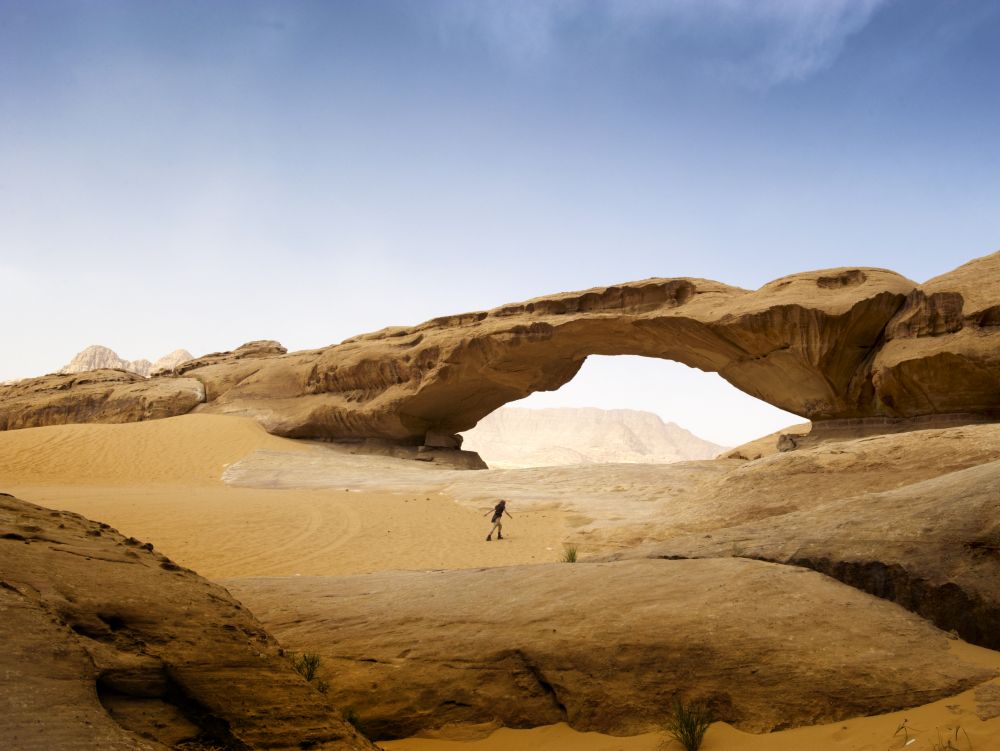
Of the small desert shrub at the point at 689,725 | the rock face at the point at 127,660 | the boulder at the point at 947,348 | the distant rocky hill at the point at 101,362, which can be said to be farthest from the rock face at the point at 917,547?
the distant rocky hill at the point at 101,362

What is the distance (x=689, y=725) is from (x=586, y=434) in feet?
377

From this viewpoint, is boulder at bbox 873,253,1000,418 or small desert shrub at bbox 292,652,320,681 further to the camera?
boulder at bbox 873,253,1000,418

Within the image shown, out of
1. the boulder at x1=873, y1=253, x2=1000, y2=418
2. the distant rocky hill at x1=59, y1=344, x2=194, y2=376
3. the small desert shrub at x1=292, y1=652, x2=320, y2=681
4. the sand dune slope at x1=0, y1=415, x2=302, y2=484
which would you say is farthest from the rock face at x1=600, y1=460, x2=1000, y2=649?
the distant rocky hill at x1=59, y1=344, x2=194, y2=376

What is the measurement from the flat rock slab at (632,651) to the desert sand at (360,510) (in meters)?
0.11

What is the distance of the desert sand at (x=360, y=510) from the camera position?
10.2 feet

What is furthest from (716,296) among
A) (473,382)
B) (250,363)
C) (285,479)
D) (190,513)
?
(250,363)

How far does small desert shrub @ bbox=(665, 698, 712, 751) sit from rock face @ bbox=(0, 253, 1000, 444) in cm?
1350

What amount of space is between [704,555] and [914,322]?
12769mm

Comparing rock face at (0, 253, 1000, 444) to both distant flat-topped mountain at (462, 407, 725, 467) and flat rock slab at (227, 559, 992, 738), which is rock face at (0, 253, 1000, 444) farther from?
distant flat-topped mountain at (462, 407, 725, 467)

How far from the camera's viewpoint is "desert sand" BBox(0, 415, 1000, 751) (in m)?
3.12

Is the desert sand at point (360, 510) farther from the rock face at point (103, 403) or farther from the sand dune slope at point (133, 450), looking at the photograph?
the rock face at point (103, 403)

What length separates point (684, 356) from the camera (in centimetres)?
1994

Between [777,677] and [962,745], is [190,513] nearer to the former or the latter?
[777,677]

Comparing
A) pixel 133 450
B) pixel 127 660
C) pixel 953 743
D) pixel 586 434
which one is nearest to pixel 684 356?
pixel 133 450
